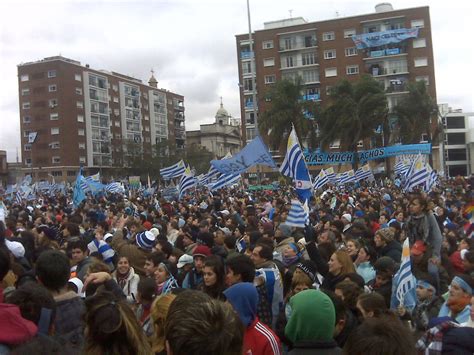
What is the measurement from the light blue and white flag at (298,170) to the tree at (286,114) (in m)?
35.0

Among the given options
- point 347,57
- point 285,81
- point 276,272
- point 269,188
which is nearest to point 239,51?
point 347,57

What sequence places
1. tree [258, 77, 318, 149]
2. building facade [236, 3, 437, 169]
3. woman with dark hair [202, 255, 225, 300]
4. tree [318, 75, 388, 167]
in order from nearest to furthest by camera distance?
woman with dark hair [202, 255, 225, 300]
tree [318, 75, 388, 167]
tree [258, 77, 318, 149]
building facade [236, 3, 437, 169]

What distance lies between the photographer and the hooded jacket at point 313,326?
10.5 feet

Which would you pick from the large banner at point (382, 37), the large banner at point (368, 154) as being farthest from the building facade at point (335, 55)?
the large banner at point (368, 154)

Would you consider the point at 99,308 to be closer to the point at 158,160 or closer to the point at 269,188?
the point at 269,188

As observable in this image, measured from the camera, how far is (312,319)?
3215 millimetres

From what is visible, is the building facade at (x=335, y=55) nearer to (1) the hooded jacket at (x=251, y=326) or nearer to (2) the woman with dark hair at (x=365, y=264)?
(2) the woman with dark hair at (x=365, y=264)

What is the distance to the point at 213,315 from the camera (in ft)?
7.36

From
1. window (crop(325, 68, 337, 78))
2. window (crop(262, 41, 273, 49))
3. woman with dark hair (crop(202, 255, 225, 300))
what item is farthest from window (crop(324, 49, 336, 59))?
woman with dark hair (crop(202, 255, 225, 300))

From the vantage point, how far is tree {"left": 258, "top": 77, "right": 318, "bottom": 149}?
45594mm

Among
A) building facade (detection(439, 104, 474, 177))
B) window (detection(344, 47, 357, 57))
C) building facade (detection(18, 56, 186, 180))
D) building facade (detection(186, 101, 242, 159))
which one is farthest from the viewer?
building facade (detection(186, 101, 242, 159))

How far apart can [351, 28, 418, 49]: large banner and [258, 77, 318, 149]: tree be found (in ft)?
79.9

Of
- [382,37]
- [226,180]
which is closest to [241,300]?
[226,180]

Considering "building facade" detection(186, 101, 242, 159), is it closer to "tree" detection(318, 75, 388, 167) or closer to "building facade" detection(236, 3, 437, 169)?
"building facade" detection(236, 3, 437, 169)
